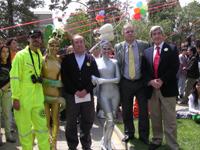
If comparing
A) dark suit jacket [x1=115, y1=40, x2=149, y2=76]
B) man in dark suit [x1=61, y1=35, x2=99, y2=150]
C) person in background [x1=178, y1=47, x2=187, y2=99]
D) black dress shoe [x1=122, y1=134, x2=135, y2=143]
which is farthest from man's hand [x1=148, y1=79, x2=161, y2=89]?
person in background [x1=178, y1=47, x2=187, y2=99]

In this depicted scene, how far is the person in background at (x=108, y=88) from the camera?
7.02m

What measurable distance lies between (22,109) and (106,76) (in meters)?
1.76

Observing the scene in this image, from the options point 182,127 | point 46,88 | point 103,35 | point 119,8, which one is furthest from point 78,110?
point 119,8

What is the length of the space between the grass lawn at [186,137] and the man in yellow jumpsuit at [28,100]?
1998 millimetres

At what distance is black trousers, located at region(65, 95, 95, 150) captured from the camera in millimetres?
7008

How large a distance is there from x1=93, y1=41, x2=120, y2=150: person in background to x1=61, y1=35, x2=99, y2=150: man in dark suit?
0.17 metres

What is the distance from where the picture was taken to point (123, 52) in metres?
7.49

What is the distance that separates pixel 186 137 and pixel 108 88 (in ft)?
6.67

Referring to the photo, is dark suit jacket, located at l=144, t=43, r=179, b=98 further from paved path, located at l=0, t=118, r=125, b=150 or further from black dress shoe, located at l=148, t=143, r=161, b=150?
paved path, located at l=0, t=118, r=125, b=150

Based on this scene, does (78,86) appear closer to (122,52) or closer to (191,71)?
(122,52)

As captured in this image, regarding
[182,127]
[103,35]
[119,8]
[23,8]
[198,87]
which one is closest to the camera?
[103,35]

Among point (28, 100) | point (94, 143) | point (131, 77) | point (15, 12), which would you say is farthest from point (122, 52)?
point (15, 12)

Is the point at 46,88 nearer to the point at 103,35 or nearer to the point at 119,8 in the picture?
the point at 103,35

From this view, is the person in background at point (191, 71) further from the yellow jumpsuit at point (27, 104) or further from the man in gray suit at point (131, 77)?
the yellow jumpsuit at point (27, 104)
